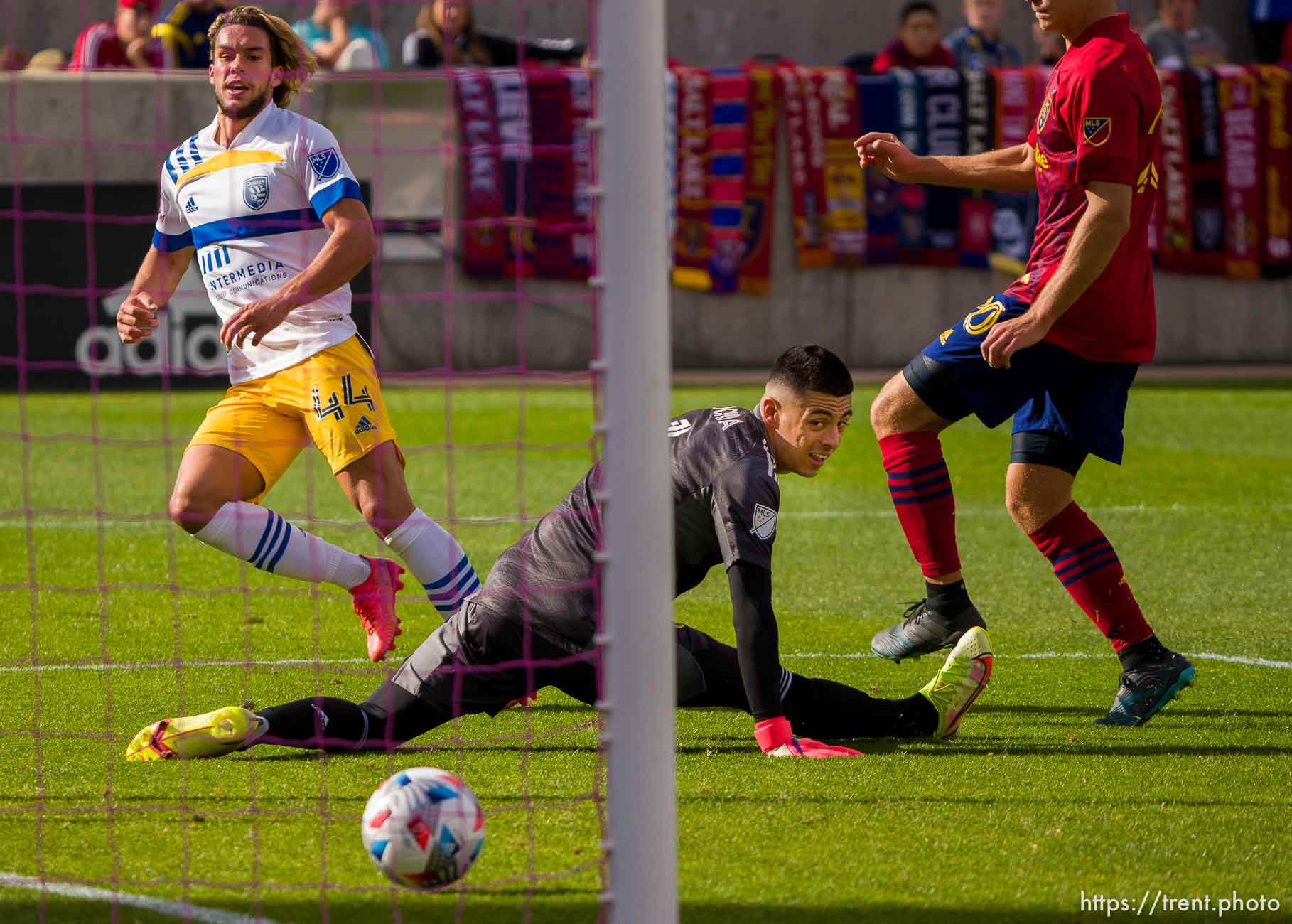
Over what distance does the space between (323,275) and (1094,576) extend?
87.0 inches

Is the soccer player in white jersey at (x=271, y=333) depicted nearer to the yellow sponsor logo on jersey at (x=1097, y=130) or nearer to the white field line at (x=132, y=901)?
the white field line at (x=132, y=901)

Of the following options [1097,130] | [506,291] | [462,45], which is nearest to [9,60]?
[462,45]

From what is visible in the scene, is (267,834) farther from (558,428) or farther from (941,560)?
(558,428)

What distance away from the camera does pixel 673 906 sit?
2.83 metres

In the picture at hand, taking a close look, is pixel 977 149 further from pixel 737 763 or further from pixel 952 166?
pixel 737 763

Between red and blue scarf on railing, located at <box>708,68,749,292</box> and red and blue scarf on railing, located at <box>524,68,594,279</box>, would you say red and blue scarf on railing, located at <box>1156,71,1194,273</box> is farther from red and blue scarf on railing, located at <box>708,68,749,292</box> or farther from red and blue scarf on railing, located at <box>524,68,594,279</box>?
red and blue scarf on railing, located at <box>524,68,594,279</box>

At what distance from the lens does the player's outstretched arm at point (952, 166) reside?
5.11 metres

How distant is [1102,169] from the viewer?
14.4 ft

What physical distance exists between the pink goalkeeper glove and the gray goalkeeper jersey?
40cm

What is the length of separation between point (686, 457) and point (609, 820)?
62.5 inches

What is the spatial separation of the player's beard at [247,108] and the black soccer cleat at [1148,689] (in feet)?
9.46

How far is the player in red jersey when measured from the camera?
4402 mm

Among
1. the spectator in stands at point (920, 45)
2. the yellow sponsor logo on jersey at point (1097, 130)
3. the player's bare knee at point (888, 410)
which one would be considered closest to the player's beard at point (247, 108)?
the player's bare knee at point (888, 410)

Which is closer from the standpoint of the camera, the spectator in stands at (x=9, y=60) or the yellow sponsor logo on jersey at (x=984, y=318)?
the yellow sponsor logo on jersey at (x=984, y=318)
